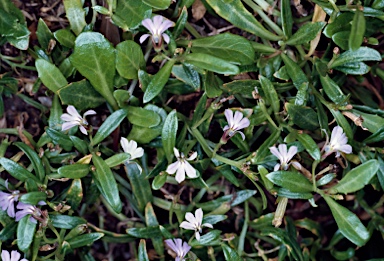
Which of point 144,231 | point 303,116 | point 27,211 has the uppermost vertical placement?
point 303,116

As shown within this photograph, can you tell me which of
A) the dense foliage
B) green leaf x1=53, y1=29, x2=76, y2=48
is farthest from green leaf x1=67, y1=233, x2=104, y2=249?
green leaf x1=53, y1=29, x2=76, y2=48

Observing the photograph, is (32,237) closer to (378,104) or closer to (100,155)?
(100,155)

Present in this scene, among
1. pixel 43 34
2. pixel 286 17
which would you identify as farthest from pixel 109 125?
pixel 286 17

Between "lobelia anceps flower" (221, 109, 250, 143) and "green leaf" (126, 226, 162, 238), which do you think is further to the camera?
"green leaf" (126, 226, 162, 238)

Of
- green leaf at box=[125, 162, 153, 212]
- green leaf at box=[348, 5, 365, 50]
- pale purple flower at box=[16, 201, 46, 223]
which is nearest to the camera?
green leaf at box=[348, 5, 365, 50]

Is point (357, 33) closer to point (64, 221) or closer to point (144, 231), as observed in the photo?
point (144, 231)

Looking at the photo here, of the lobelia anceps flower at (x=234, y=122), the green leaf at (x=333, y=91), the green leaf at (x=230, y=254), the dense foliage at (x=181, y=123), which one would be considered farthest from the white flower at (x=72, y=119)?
the green leaf at (x=333, y=91)

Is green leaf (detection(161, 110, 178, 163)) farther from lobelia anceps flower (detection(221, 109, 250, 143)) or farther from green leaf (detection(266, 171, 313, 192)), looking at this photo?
green leaf (detection(266, 171, 313, 192))
